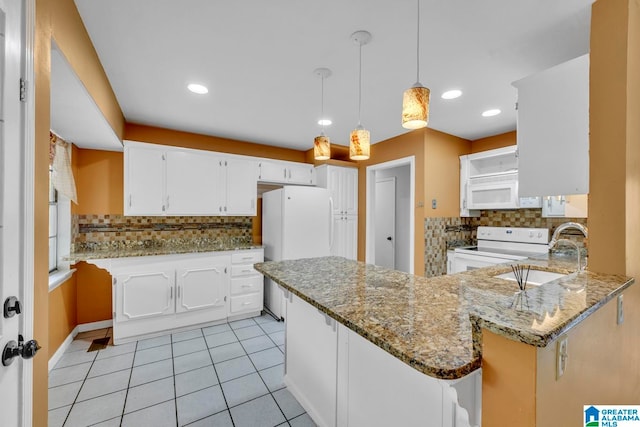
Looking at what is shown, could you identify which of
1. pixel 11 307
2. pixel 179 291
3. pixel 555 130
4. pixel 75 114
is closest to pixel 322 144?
pixel 555 130

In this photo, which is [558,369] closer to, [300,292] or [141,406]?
[300,292]

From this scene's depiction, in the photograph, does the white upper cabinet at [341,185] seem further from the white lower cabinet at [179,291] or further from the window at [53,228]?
the window at [53,228]

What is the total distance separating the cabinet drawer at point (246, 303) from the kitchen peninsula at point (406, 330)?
1.52m

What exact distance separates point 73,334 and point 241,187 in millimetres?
2325

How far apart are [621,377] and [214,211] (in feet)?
11.6

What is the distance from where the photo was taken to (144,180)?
119 inches

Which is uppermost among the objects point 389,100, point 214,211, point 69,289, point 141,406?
point 389,100

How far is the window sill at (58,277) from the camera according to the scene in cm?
229

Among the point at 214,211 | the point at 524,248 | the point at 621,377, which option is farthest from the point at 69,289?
the point at 524,248

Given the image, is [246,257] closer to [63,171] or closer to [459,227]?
[63,171]

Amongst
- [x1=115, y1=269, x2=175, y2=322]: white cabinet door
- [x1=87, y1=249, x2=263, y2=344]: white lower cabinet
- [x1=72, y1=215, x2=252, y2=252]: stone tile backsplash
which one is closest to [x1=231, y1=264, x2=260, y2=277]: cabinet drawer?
[x1=87, y1=249, x2=263, y2=344]: white lower cabinet

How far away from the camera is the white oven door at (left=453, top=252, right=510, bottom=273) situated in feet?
10.3

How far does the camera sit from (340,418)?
4.65 ft

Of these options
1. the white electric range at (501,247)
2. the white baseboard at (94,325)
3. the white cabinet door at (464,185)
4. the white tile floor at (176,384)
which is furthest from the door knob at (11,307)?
the white cabinet door at (464,185)
